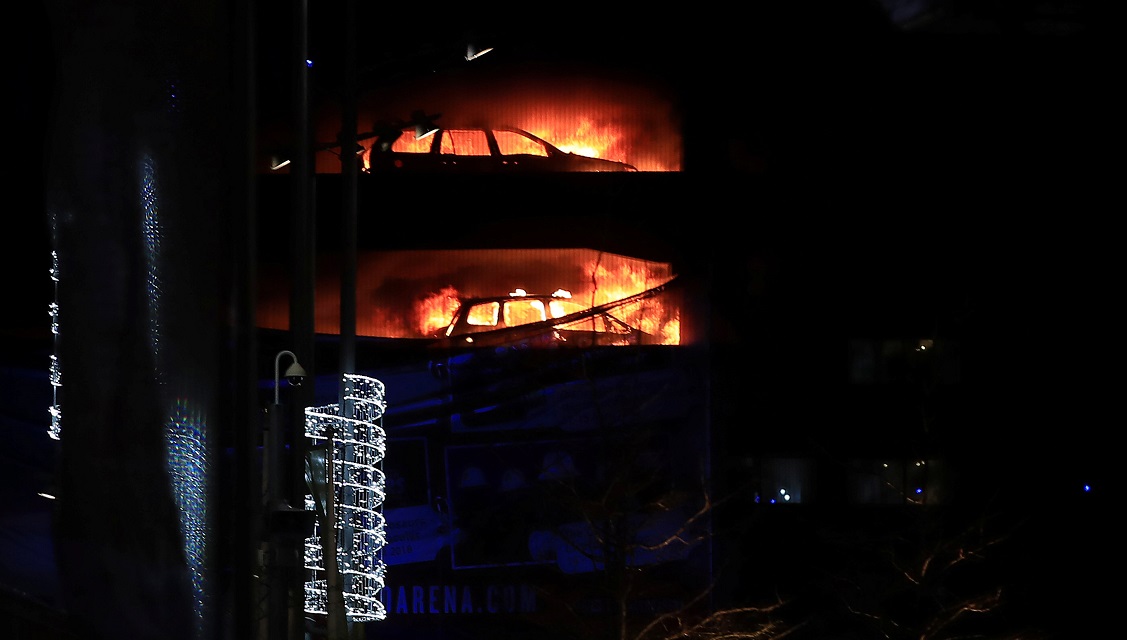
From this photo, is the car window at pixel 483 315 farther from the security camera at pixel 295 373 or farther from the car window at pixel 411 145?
the security camera at pixel 295 373

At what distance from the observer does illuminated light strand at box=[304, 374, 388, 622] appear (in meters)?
11.7

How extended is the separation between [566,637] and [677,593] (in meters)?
2.44

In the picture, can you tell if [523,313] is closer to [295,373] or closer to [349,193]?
[349,193]

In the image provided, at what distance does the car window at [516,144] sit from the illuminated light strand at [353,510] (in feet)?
49.0

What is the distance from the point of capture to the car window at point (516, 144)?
28484 mm

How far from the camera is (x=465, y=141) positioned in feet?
93.6

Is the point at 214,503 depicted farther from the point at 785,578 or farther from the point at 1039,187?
the point at 1039,187

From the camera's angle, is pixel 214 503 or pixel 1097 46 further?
pixel 1097 46

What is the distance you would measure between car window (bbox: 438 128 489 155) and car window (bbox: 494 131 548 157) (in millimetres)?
386

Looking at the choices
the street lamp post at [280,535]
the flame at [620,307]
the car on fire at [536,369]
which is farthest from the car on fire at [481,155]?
the street lamp post at [280,535]

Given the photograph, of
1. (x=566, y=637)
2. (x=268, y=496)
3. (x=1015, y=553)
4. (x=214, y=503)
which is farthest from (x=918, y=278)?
(x=214, y=503)

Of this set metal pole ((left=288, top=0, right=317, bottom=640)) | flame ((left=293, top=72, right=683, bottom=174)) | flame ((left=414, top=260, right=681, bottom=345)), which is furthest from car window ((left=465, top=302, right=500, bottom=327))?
metal pole ((left=288, top=0, right=317, bottom=640))

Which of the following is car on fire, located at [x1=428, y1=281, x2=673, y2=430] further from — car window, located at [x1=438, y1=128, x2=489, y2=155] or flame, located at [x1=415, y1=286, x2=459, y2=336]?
car window, located at [x1=438, y1=128, x2=489, y2=155]

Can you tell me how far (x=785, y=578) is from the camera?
26.2 metres
